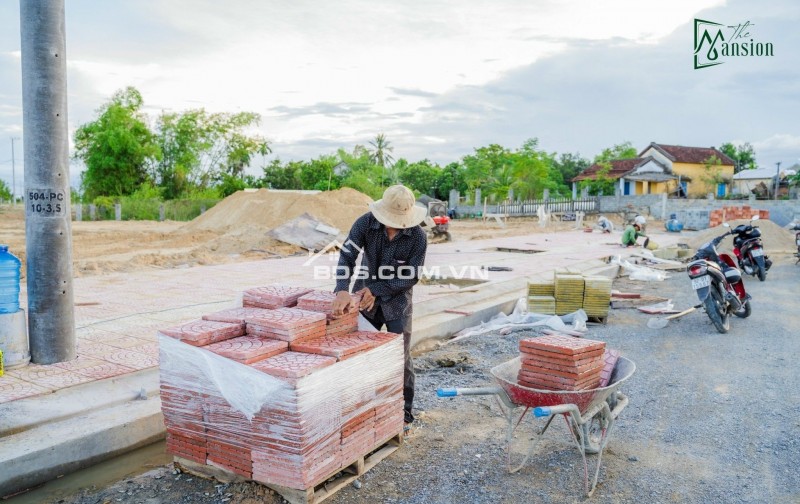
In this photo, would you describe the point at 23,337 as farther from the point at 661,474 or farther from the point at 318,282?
the point at 318,282

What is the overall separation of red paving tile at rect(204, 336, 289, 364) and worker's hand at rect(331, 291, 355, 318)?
43 centimetres

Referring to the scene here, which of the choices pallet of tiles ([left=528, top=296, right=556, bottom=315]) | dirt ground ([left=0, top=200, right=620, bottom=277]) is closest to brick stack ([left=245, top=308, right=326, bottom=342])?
pallet of tiles ([left=528, top=296, right=556, bottom=315])

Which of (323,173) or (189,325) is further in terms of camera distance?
(323,173)

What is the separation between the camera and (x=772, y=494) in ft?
10.3

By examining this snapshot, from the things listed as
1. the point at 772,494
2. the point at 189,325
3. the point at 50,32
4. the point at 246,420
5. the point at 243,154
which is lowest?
the point at 772,494

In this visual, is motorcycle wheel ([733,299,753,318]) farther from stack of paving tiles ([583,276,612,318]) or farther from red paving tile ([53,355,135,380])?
red paving tile ([53,355,135,380])

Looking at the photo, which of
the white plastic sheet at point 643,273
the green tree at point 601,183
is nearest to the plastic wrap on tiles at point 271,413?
the white plastic sheet at point 643,273

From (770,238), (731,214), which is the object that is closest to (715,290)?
(770,238)

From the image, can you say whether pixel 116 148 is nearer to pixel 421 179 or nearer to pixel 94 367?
pixel 421 179

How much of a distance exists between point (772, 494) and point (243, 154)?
4210 centimetres

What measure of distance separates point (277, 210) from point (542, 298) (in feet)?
48.9

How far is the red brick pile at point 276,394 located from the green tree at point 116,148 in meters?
36.8

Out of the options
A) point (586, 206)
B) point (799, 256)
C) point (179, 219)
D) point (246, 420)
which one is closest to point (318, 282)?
point (246, 420)

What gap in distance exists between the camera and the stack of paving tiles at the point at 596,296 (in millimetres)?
7234
